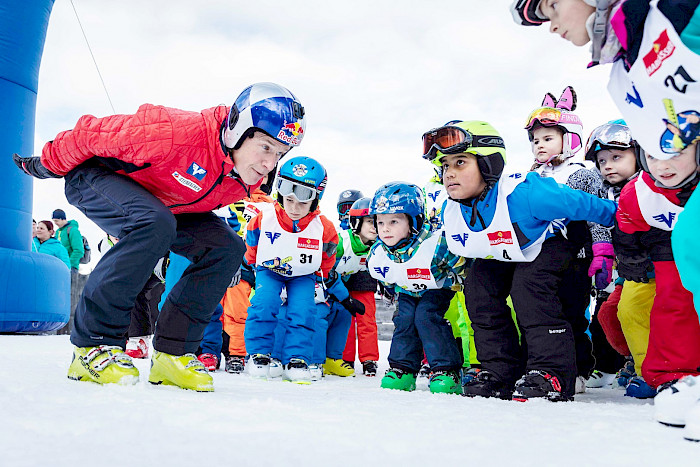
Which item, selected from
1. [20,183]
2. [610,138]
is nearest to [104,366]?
[610,138]

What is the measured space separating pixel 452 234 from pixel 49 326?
18.3ft

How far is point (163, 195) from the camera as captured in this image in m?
2.52

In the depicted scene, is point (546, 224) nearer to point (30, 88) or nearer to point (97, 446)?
point (97, 446)

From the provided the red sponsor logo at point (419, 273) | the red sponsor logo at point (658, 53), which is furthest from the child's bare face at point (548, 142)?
the red sponsor logo at point (658, 53)

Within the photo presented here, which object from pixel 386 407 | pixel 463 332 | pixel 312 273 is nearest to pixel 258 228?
pixel 312 273

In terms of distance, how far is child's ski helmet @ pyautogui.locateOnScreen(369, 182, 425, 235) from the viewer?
11.2 feet

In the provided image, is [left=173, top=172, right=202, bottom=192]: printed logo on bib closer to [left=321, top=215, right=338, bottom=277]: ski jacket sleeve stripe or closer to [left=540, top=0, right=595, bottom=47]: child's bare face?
[left=540, top=0, right=595, bottom=47]: child's bare face

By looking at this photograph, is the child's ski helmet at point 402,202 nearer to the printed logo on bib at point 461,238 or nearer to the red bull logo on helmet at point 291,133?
the printed logo on bib at point 461,238

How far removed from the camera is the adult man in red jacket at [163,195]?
223 cm

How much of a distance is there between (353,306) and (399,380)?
1421 mm

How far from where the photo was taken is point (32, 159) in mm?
2543

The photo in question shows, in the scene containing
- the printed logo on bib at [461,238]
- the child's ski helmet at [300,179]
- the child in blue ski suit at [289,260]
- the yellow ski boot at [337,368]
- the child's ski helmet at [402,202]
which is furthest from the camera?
Answer: the yellow ski boot at [337,368]

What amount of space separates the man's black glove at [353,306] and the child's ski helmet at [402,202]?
1285mm

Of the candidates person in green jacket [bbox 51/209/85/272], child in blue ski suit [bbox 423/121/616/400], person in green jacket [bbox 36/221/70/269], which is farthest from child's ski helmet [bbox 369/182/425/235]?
person in green jacket [bbox 51/209/85/272]
